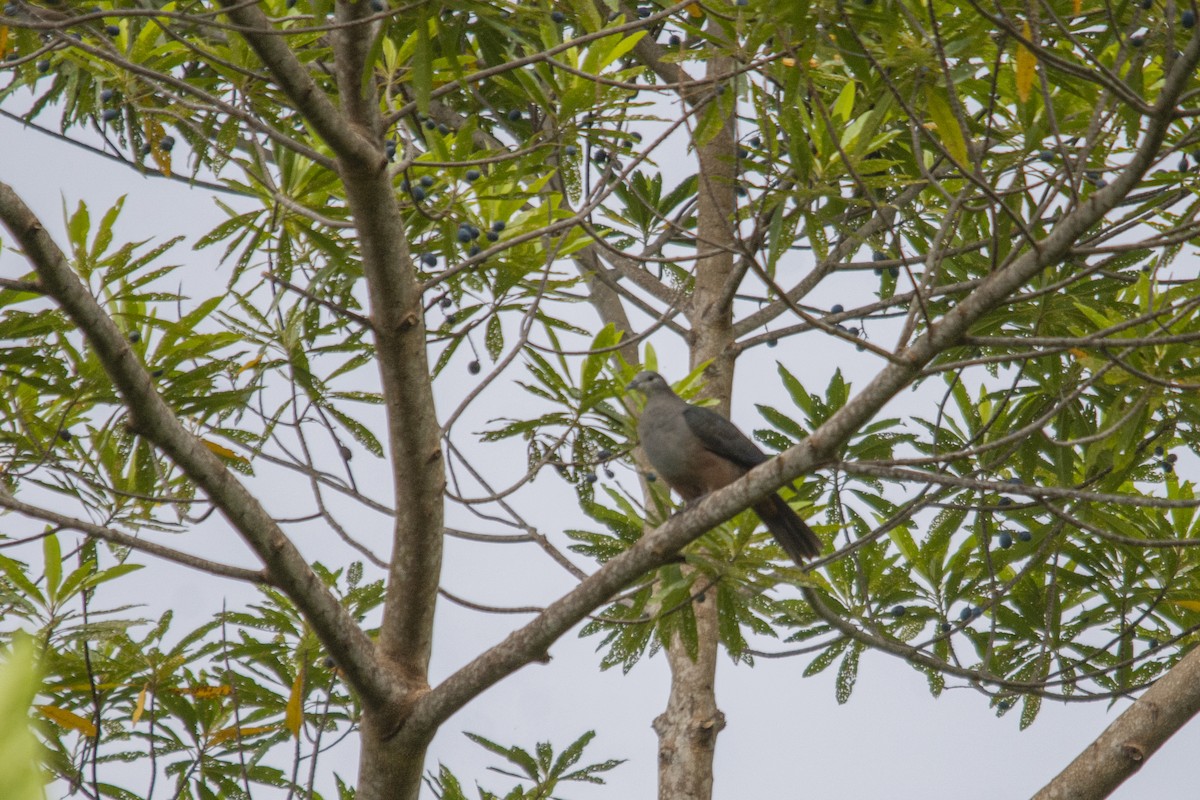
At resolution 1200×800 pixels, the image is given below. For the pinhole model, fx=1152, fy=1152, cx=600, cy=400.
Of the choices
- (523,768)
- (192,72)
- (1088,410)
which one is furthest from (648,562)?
(192,72)

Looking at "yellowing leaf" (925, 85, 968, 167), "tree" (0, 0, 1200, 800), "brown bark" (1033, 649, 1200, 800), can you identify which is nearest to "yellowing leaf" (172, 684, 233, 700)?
"tree" (0, 0, 1200, 800)

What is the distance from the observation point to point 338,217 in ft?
13.7

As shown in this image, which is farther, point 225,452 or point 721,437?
point 721,437

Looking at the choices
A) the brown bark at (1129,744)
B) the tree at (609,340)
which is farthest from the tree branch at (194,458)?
the brown bark at (1129,744)

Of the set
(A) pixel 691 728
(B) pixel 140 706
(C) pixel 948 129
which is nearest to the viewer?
(C) pixel 948 129

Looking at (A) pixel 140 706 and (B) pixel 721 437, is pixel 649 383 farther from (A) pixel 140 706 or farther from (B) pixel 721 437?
(A) pixel 140 706

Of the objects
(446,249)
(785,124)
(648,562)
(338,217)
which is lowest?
(648,562)

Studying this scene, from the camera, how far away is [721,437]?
5195 mm

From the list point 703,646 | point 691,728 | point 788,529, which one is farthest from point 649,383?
point 691,728

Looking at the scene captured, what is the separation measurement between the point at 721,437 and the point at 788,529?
874 millimetres

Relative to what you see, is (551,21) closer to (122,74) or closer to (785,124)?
(785,124)

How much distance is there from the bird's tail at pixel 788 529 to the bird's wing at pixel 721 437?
0.73 m

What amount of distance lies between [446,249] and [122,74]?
1.25m

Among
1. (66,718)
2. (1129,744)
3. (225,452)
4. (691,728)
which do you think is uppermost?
(225,452)
